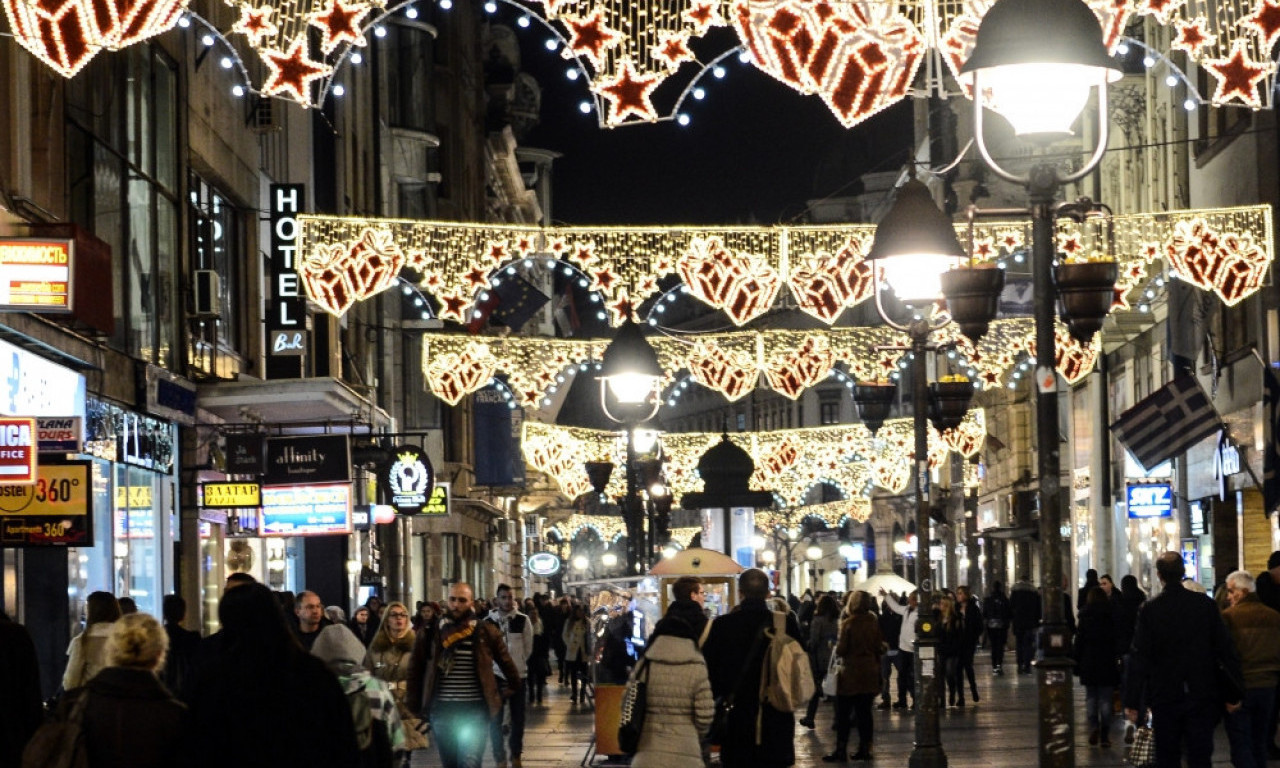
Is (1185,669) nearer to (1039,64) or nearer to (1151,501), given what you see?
(1039,64)

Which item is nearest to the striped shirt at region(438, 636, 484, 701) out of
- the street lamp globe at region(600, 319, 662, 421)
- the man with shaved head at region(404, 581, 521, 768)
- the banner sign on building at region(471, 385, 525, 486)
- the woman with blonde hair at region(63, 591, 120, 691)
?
the man with shaved head at region(404, 581, 521, 768)

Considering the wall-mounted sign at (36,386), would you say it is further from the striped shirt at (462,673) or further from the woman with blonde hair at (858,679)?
the woman with blonde hair at (858,679)

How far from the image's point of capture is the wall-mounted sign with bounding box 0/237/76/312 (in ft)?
61.5

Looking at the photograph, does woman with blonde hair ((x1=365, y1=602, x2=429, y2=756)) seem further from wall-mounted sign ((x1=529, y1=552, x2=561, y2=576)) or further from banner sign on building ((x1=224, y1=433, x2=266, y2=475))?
wall-mounted sign ((x1=529, y1=552, x2=561, y2=576))

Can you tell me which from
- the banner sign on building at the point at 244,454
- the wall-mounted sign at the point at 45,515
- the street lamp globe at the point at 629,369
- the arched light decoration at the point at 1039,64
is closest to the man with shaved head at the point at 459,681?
the wall-mounted sign at the point at 45,515

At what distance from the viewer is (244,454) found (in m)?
30.4

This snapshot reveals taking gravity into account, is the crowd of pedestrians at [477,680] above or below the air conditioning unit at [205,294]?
below

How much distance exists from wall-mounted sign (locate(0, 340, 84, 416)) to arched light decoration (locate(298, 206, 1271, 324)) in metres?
4.54

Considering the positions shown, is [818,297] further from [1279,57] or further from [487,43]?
[487,43]

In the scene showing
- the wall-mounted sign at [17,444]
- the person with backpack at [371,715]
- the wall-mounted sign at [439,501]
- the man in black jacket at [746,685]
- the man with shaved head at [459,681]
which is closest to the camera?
the person with backpack at [371,715]

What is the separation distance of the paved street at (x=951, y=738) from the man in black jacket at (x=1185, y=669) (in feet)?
20.6

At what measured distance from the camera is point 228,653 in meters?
8.00

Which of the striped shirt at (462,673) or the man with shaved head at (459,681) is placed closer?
the man with shaved head at (459,681)

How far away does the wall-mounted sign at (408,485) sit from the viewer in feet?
134
